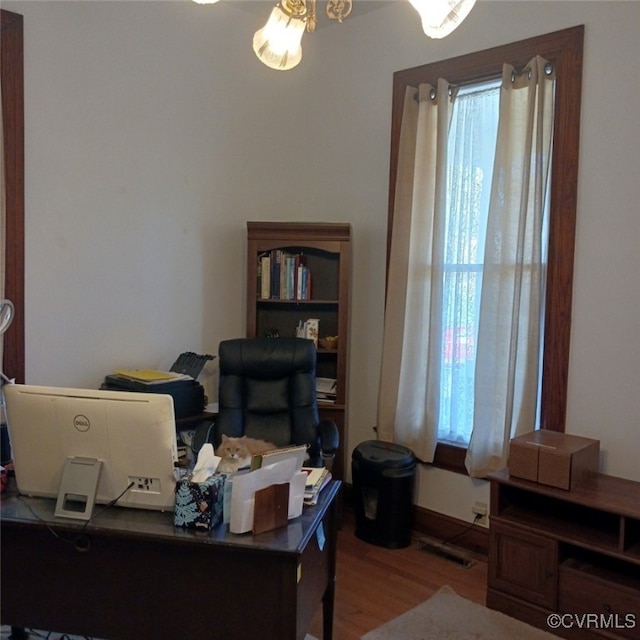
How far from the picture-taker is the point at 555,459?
2.55 m

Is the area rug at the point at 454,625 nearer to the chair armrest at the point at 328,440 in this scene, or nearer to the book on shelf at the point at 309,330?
the chair armrest at the point at 328,440

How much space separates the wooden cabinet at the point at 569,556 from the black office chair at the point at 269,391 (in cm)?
100

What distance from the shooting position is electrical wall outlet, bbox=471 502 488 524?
10.9 feet

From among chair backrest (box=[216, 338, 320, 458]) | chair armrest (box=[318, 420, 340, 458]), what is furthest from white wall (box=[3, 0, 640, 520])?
chair armrest (box=[318, 420, 340, 458])

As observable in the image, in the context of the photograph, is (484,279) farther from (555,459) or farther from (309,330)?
(309,330)

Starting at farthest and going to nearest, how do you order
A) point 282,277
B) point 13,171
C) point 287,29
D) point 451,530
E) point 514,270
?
point 282,277 < point 451,530 < point 514,270 < point 13,171 < point 287,29

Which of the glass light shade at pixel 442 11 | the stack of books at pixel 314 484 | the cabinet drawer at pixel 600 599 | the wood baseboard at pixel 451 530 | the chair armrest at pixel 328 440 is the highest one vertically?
the glass light shade at pixel 442 11

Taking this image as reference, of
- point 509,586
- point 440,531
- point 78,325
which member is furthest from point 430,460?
point 78,325

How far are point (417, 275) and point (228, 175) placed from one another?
4.50 ft

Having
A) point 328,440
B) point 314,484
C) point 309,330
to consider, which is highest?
point 309,330

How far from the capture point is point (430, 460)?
347 centimetres

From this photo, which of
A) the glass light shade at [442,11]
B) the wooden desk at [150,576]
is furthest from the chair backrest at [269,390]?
the glass light shade at [442,11]

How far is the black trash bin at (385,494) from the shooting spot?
333 cm

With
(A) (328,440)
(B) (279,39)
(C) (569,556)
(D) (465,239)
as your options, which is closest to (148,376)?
(A) (328,440)
